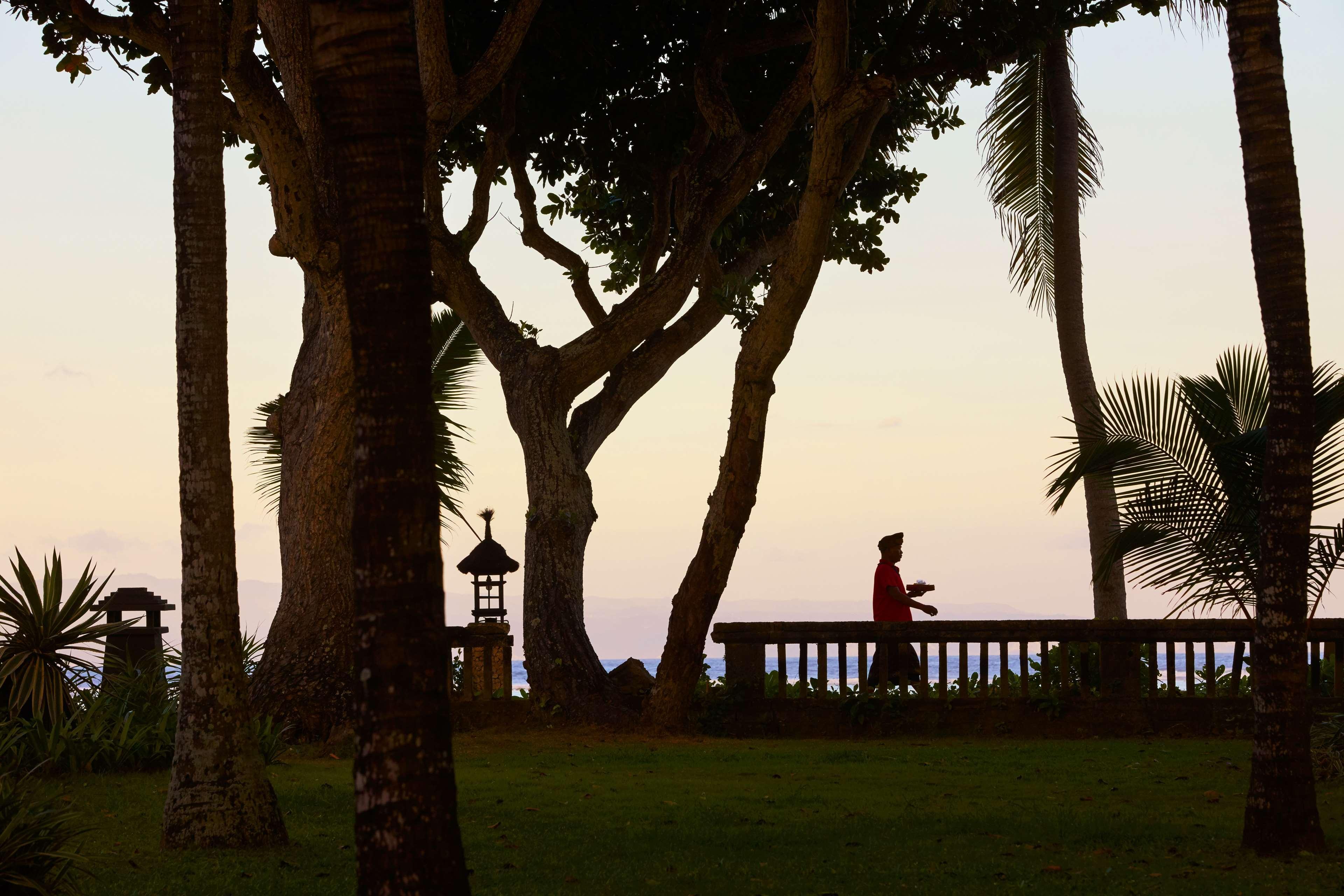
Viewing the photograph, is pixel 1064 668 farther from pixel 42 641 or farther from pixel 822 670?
pixel 42 641

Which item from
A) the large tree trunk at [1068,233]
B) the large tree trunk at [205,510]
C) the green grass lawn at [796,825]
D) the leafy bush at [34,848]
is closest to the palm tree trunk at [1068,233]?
the large tree trunk at [1068,233]

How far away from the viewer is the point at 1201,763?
448 inches

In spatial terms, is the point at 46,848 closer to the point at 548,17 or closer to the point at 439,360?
the point at 548,17

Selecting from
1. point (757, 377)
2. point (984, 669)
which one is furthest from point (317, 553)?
point (984, 669)

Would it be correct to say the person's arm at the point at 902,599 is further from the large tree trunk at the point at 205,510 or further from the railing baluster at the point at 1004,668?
the large tree trunk at the point at 205,510

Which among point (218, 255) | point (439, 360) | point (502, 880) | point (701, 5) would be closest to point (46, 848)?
point (502, 880)

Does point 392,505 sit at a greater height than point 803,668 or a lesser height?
greater

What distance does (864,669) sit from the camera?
569 inches

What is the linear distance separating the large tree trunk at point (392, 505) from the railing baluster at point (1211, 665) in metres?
11.1

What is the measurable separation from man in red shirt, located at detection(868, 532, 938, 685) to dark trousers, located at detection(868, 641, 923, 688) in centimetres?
1

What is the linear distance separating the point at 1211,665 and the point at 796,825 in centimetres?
725

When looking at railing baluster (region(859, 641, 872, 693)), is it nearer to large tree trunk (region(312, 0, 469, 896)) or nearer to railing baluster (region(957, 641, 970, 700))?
railing baluster (region(957, 641, 970, 700))

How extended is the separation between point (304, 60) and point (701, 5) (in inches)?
198

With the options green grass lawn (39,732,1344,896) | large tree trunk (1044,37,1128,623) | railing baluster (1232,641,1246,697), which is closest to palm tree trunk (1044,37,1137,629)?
large tree trunk (1044,37,1128,623)
